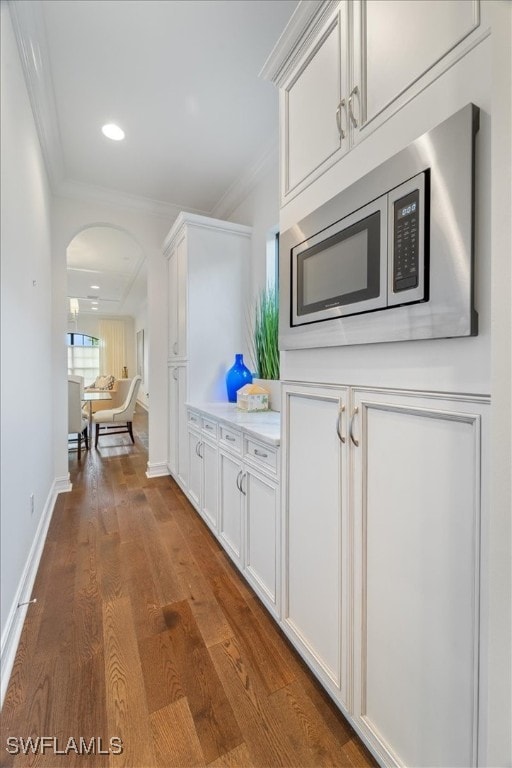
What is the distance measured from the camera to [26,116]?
1936mm

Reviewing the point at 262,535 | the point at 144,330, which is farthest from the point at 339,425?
the point at 144,330

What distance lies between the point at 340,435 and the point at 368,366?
0.79ft

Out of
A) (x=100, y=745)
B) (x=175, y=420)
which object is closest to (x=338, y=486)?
(x=100, y=745)

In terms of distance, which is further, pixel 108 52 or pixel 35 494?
pixel 35 494

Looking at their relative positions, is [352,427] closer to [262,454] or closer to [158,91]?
[262,454]

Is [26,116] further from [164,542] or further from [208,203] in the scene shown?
[164,542]

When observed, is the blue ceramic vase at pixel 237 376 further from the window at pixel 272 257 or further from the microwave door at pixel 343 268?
the microwave door at pixel 343 268

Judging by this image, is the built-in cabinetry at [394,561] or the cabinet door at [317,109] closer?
the built-in cabinetry at [394,561]

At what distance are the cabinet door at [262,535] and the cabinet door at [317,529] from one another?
132mm

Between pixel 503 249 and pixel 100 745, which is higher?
pixel 503 249

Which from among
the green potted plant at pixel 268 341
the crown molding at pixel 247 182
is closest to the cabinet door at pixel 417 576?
the green potted plant at pixel 268 341

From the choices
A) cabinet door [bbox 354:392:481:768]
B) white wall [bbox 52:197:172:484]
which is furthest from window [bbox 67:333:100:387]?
cabinet door [bbox 354:392:481:768]

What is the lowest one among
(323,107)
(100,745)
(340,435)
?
(100,745)

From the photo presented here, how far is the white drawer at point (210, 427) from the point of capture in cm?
223
